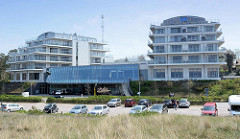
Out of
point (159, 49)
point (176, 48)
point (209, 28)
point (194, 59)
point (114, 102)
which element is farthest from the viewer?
point (159, 49)

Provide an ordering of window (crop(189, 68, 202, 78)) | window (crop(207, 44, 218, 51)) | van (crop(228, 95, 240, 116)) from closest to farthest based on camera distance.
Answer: van (crop(228, 95, 240, 116)) → window (crop(207, 44, 218, 51)) → window (crop(189, 68, 202, 78))

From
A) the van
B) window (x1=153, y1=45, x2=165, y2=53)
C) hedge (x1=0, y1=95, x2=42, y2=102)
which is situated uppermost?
window (x1=153, y1=45, x2=165, y2=53)

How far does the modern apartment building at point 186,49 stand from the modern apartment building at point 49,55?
31.6m

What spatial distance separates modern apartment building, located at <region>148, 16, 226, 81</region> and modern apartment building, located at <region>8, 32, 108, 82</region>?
31.6 metres

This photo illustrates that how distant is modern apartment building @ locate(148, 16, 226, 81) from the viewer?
5300 cm

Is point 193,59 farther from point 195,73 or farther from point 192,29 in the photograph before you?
point 192,29

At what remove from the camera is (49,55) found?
242ft

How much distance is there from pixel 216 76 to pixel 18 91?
58.1m

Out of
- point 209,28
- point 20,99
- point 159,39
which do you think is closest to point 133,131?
point 20,99

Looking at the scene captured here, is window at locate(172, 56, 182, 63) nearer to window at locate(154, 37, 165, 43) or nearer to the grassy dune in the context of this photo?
window at locate(154, 37, 165, 43)

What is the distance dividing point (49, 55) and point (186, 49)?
153ft

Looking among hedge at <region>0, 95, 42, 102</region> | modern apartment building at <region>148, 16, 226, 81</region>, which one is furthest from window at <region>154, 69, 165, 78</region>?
hedge at <region>0, 95, 42, 102</region>

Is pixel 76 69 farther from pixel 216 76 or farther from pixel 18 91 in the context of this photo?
pixel 216 76

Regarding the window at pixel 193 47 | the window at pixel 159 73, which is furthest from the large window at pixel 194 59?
the window at pixel 159 73
